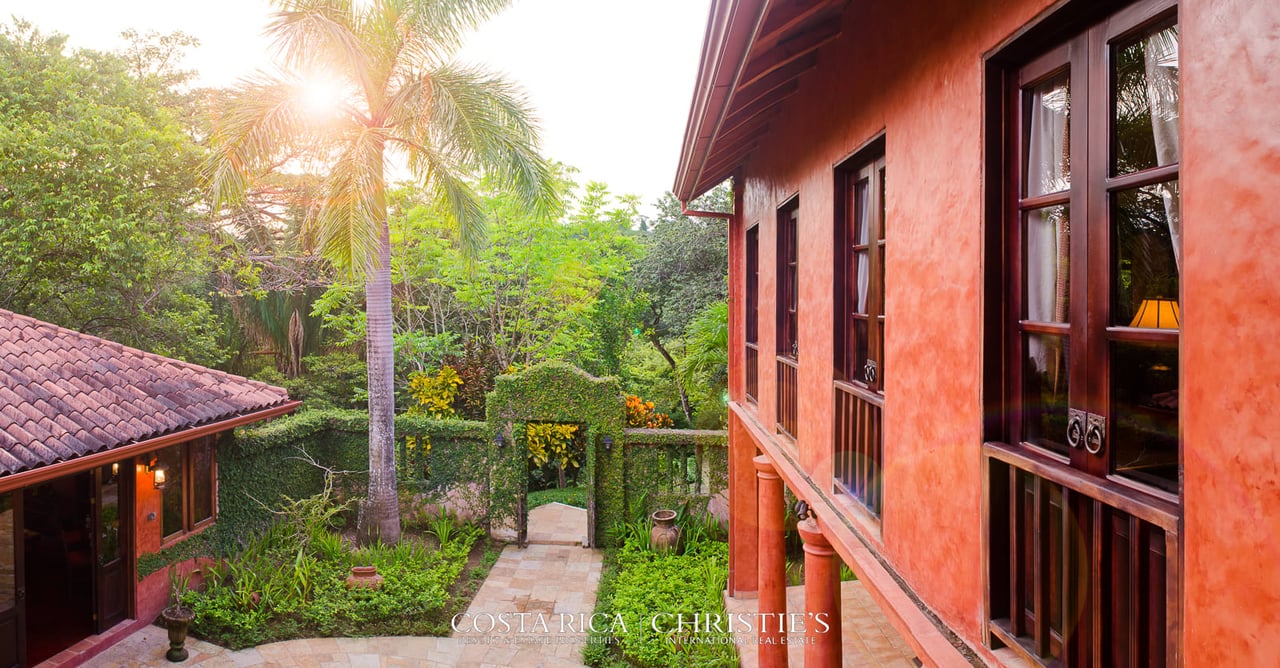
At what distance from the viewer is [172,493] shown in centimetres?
905

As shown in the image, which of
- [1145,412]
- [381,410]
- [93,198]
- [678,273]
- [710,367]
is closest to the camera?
[1145,412]

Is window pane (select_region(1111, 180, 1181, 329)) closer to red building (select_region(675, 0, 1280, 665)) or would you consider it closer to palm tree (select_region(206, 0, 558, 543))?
red building (select_region(675, 0, 1280, 665))

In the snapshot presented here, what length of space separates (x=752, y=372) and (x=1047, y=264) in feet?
19.1

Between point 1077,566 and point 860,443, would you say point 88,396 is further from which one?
point 1077,566

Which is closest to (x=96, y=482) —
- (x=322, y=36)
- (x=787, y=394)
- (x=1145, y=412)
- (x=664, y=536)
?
(x=322, y=36)

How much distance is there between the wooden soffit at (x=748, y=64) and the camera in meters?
2.65

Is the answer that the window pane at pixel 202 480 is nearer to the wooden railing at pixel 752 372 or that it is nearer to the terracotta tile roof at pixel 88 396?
the terracotta tile roof at pixel 88 396

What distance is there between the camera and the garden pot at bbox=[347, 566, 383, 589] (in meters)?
9.19

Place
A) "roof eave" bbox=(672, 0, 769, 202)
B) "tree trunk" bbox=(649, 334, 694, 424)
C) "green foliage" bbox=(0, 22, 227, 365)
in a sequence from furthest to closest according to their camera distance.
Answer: "tree trunk" bbox=(649, 334, 694, 424), "green foliage" bbox=(0, 22, 227, 365), "roof eave" bbox=(672, 0, 769, 202)

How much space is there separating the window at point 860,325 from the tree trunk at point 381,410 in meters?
8.65

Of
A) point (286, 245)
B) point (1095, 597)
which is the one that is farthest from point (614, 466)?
point (1095, 597)

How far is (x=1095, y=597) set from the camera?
1628mm

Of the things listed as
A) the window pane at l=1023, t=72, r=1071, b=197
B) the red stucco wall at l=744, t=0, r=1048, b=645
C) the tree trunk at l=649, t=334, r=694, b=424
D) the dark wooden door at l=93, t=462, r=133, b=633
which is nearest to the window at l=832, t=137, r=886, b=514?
the red stucco wall at l=744, t=0, r=1048, b=645

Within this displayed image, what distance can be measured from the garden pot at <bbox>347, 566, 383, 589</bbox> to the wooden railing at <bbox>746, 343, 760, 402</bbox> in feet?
19.1
